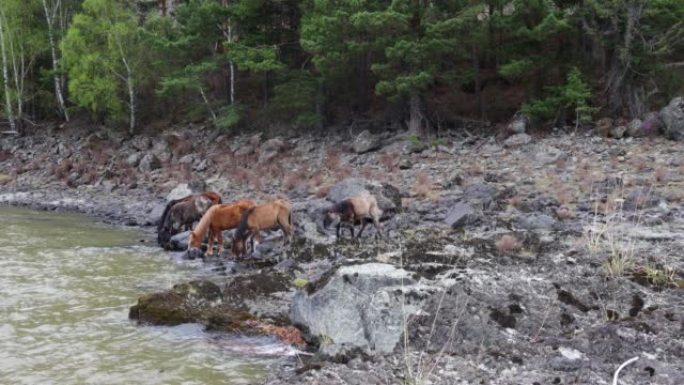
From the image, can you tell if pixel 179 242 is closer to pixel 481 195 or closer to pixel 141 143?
pixel 481 195

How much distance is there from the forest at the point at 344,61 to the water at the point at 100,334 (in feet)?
44.6

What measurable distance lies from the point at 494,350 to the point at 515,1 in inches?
753

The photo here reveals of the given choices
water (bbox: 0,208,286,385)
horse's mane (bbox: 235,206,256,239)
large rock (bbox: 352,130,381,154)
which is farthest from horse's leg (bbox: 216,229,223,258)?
large rock (bbox: 352,130,381,154)

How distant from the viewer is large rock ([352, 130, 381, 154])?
24.2 m

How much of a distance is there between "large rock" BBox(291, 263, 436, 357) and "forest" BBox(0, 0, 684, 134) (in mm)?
15936

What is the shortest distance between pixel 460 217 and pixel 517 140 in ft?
30.4

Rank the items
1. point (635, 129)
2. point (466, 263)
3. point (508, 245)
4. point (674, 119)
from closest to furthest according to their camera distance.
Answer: point (466, 263), point (508, 245), point (674, 119), point (635, 129)

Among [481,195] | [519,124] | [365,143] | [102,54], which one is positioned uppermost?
[102,54]

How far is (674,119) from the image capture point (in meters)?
19.9

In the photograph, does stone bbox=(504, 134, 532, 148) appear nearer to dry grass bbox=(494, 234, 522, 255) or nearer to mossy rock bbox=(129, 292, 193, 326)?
dry grass bbox=(494, 234, 522, 255)

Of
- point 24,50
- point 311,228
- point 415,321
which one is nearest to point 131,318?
point 415,321

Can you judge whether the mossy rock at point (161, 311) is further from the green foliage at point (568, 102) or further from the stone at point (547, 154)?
the green foliage at point (568, 102)

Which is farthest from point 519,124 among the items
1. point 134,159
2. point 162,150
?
point 134,159

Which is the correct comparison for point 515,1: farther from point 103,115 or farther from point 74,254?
point 103,115
